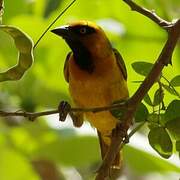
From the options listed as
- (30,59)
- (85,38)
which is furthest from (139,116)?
(85,38)

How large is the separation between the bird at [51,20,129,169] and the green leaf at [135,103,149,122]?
92cm

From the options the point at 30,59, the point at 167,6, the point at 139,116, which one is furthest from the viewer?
the point at 167,6

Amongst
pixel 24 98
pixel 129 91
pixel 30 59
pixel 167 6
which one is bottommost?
pixel 24 98

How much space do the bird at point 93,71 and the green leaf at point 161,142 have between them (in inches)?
37.9

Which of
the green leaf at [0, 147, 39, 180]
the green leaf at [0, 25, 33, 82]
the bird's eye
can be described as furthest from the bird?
the green leaf at [0, 25, 33, 82]

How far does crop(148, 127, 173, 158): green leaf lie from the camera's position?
143 cm

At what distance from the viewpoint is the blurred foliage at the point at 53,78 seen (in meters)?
2.80

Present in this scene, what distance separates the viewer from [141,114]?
1.47 m

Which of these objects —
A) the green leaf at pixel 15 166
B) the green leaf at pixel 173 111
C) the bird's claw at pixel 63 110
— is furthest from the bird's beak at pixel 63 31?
the green leaf at pixel 173 111

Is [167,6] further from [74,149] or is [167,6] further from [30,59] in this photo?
[30,59]

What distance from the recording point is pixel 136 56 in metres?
2.99

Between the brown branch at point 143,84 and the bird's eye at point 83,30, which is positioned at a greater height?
the brown branch at point 143,84

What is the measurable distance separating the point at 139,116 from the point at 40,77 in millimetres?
1500

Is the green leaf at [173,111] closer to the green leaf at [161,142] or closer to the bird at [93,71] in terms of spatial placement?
the green leaf at [161,142]
